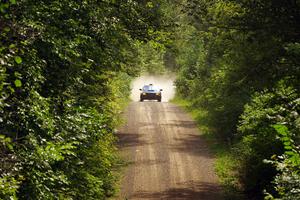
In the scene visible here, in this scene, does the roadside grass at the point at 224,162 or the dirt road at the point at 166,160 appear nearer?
the roadside grass at the point at 224,162

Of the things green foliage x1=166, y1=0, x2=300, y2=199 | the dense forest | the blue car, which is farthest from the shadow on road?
the blue car

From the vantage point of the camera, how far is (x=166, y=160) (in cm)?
2073

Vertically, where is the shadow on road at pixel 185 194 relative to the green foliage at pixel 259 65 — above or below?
below

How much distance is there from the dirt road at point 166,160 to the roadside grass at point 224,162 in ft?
1.00

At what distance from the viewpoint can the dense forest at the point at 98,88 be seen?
800 centimetres

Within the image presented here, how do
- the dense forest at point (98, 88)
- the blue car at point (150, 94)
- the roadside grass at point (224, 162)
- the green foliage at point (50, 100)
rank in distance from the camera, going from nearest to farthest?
the green foliage at point (50, 100) < the dense forest at point (98, 88) < the roadside grass at point (224, 162) < the blue car at point (150, 94)

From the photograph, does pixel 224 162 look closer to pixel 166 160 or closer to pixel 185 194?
pixel 166 160

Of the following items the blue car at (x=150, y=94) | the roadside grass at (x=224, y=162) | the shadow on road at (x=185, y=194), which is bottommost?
the shadow on road at (x=185, y=194)

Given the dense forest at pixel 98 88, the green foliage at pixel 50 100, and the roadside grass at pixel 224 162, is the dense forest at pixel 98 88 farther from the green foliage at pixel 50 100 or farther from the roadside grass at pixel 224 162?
the roadside grass at pixel 224 162

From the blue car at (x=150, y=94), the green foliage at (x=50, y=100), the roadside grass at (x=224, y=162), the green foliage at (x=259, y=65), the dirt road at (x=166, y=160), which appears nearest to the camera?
the green foliage at (x=50, y=100)

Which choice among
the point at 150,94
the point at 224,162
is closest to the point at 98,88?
the point at 224,162

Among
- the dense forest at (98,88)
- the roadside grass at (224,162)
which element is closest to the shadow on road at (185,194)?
the roadside grass at (224,162)

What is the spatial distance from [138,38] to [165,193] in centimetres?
549

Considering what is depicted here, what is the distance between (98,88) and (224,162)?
6.83 m
